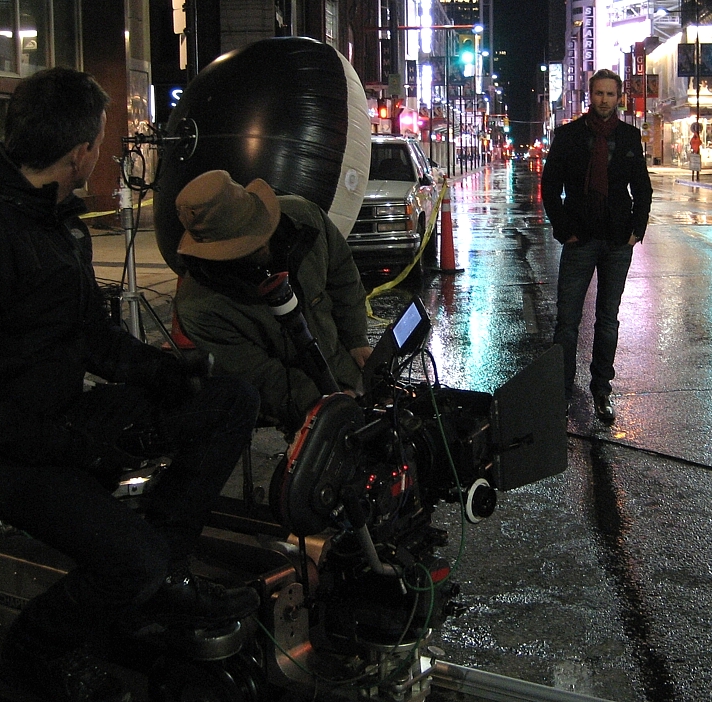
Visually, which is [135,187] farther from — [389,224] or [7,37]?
[7,37]

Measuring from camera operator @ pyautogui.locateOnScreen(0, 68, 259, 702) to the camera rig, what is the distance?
0.20m

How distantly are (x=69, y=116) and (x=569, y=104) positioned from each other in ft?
596

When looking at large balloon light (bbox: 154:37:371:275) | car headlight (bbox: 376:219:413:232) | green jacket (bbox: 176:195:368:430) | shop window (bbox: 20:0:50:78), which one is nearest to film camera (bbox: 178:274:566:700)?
green jacket (bbox: 176:195:368:430)

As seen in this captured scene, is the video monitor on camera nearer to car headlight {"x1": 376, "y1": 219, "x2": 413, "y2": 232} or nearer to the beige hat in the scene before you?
the beige hat

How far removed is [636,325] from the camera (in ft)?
Answer: 32.4

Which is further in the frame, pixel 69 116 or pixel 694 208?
pixel 694 208

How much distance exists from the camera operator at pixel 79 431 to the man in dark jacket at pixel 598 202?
156 inches

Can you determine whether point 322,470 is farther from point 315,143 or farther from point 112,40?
point 112,40

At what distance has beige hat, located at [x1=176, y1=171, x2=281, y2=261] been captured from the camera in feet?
10.1

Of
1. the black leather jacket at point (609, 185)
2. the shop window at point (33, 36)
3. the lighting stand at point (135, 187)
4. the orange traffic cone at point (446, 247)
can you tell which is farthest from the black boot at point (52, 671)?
the shop window at point (33, 36)

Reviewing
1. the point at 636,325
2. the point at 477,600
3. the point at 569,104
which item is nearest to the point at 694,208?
the point at 636,325

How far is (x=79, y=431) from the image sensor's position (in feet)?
8.32

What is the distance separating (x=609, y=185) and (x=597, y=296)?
72cm

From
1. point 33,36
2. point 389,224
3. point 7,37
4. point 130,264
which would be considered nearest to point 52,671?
point 130,264
